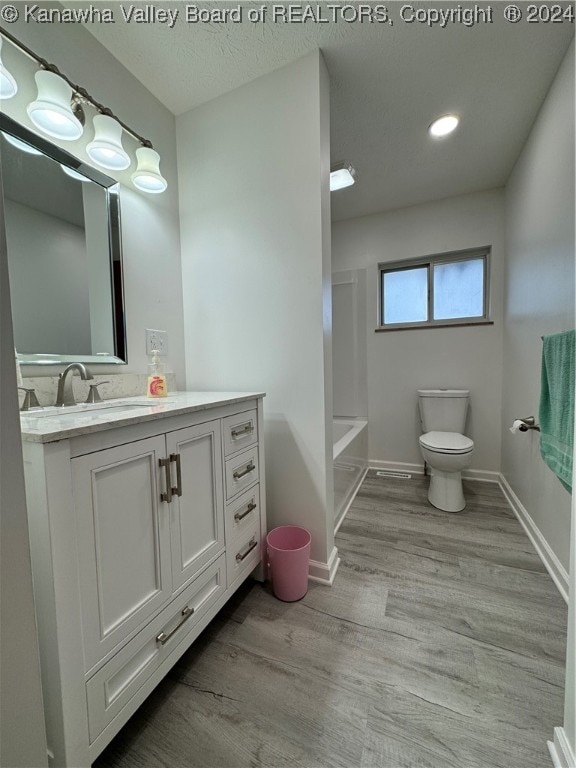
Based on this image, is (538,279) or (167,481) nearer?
(167,481)

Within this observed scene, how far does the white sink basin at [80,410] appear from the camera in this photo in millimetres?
910

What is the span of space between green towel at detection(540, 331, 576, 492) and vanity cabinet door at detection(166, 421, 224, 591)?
127 centimetres

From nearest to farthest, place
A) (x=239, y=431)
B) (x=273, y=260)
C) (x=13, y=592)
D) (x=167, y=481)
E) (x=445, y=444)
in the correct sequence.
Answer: (x=13, y=592) → (x=167, y=481) → (x=239, y=431) → (x=273, y=260) → (x=445, y=444)

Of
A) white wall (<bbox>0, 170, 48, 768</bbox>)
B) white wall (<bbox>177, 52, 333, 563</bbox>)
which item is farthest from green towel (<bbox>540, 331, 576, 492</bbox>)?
white wall (<bbox>0, 170, 48, 768</bbox>)

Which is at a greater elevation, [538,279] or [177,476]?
[538,279]

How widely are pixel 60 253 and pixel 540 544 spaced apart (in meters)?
2.69

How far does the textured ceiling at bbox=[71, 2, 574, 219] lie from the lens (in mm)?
1195

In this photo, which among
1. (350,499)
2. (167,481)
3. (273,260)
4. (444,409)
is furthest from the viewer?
(444,409)

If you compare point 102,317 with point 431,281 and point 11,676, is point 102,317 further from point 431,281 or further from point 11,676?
point 431,281

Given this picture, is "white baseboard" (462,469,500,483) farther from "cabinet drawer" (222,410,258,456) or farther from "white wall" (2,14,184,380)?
"white wall" (2,14,184,380)

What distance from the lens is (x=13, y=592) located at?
1.37 feet

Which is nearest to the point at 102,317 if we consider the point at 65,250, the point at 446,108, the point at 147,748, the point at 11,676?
the point at 65,250

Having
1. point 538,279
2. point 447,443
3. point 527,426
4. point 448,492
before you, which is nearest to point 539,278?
point 538,279

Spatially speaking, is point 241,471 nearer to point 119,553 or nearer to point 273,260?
point 119,553
